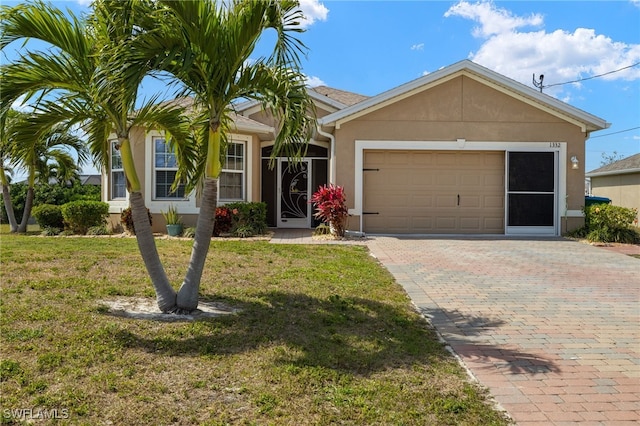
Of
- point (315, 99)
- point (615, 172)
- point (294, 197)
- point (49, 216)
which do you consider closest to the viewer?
point (49, 216)

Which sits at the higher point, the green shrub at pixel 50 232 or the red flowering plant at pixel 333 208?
the red flowering plant at pixel 333 208

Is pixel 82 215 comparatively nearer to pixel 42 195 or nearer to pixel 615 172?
pixel 42 195

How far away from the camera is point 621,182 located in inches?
921

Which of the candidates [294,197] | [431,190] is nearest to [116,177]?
[294,197]

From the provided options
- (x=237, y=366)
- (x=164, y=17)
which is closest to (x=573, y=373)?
(x=237, y=366)

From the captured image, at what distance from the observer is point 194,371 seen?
3846mm

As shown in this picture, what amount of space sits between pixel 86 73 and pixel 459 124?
34.9ft

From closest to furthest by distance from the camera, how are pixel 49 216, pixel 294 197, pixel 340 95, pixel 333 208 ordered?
pixel 333 208 < pixel 49 216 < pixel 294 197 < pixel 340 95

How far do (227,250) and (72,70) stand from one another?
547cm

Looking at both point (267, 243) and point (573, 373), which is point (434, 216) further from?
point (573, 373)

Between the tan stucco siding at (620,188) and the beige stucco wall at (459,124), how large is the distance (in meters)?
11.0

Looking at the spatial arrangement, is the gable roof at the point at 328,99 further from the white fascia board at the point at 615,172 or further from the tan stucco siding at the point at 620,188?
the tan stucco siding at the point at 620,188

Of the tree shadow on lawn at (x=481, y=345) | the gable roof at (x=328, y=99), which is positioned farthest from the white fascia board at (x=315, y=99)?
the tree shadow on lawn at (x=481, y=345)

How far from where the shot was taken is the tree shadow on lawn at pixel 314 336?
166 inches
